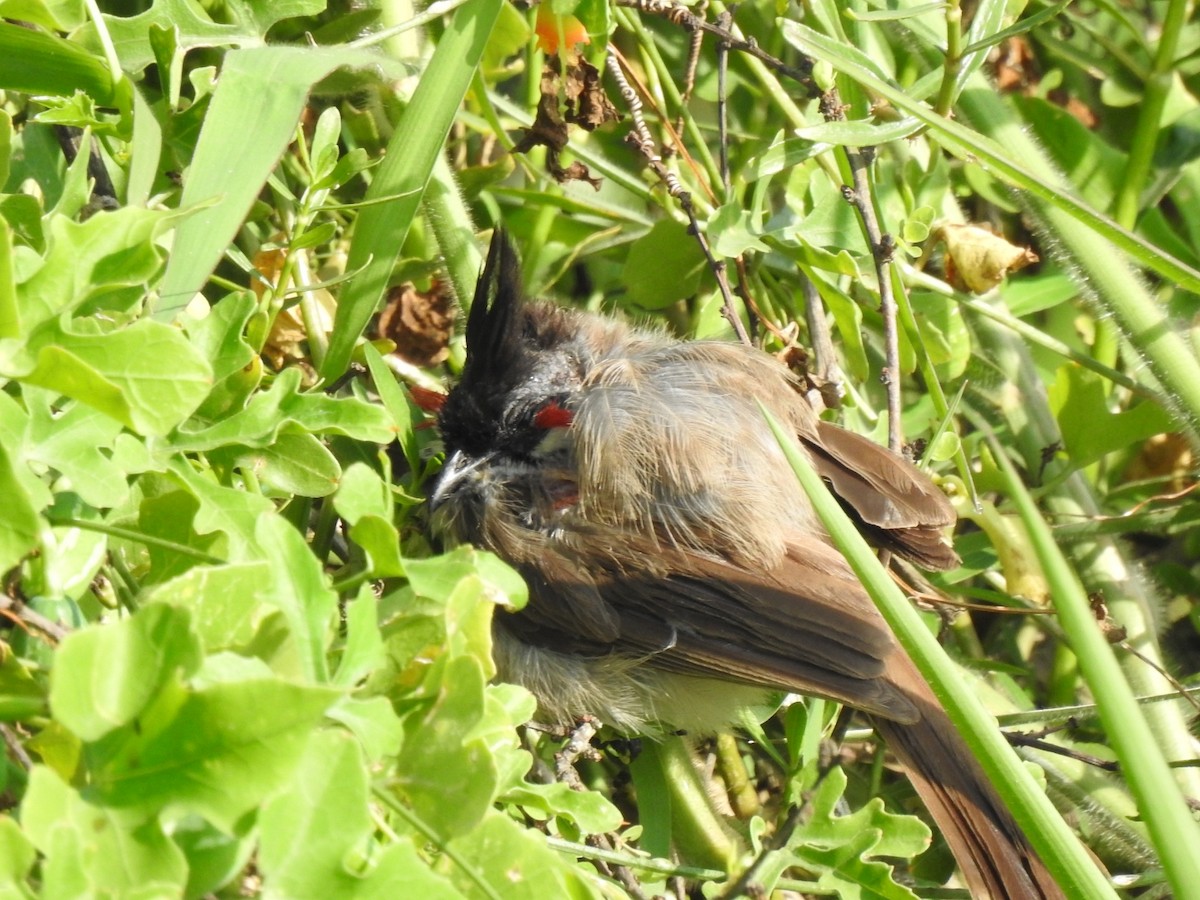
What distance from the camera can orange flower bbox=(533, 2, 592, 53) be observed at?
2.66 m

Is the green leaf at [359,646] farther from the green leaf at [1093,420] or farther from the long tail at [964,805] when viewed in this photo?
the green leaf at [1093,420]

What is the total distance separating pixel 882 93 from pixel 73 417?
50.1 inches

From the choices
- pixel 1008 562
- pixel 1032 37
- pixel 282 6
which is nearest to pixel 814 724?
pixel 1008 562

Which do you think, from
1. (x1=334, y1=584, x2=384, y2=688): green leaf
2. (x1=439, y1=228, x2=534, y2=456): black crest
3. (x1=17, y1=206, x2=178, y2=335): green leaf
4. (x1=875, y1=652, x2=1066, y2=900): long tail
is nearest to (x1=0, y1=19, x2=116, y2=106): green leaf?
(x1=17, y1=206, x2=178, y2=335): green leaf

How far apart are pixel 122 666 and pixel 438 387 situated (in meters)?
2.06

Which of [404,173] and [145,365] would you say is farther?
[404,173]

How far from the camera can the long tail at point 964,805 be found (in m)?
2.34

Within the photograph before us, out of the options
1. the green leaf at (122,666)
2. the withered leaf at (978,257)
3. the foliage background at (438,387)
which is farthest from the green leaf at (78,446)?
the withered leaf at (978,257)

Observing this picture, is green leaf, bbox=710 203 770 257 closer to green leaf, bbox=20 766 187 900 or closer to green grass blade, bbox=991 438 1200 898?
green grass blade, bbox=991 438 1200 898

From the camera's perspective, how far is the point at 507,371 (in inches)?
112

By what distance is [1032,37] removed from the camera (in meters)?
3.89

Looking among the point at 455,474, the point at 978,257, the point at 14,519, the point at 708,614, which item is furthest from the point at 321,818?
the point at 978,257

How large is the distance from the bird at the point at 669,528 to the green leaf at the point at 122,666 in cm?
160

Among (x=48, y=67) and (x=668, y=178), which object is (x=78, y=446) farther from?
(x=668, y=178)
